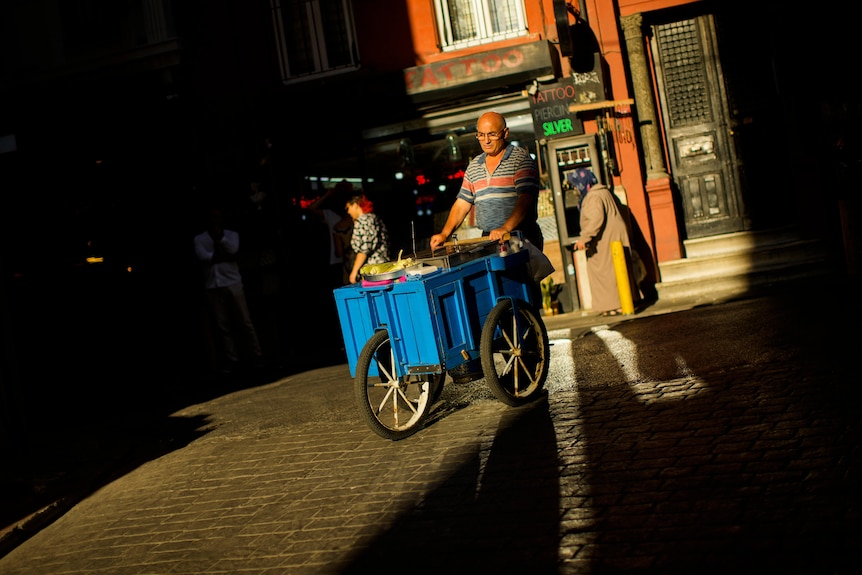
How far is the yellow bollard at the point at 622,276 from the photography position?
11.9m

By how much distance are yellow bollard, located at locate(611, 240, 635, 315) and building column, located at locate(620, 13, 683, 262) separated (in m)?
1.90

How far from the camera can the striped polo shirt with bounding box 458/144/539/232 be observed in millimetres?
7344

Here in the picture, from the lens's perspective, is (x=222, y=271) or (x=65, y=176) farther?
(x=65, y=176)

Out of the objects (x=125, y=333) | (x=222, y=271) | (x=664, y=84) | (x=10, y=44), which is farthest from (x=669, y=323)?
(x=10, y=44)

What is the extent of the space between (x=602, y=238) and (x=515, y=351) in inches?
228

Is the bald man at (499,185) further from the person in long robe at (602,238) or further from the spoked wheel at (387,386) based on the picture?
the person in long robe at (602,238)

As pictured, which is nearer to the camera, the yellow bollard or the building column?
the yellow bollard

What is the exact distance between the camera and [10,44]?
1567 cm

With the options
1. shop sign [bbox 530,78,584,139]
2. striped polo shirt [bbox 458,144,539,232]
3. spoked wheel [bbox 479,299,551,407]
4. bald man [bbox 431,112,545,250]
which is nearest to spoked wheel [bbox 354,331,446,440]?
spoked wheel [bbox 479,299,551,407]

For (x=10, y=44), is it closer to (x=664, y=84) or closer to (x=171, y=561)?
(x=664, y=84)

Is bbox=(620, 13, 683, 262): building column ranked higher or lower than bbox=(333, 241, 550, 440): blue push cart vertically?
higher

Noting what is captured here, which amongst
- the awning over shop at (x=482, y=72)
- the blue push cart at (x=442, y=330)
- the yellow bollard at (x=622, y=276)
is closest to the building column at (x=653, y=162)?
the awning over shop at (x=482, y=72)

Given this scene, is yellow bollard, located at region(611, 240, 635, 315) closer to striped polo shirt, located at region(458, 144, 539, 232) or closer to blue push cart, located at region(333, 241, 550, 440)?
striped polo shirt, located at region(458, 144, 539, 232)

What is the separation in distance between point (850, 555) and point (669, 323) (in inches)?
267
